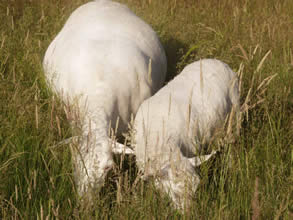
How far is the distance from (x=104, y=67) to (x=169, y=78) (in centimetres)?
128

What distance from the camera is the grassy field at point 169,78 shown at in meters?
2.29

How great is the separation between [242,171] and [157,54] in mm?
1970

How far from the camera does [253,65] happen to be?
420 cm

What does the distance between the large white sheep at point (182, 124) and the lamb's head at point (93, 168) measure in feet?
0.67

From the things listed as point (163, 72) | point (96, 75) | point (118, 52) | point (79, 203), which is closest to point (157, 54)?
point (163, 72)

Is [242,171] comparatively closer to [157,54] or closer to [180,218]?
[180,218]

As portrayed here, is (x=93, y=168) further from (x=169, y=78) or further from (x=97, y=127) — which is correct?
(x=169, y=78)

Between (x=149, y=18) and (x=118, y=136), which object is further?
(x=149, y=18)

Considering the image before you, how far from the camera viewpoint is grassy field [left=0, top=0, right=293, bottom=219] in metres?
2.29

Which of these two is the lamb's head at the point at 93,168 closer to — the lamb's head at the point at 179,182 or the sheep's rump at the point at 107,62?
the lamb's head at the point at 179,182

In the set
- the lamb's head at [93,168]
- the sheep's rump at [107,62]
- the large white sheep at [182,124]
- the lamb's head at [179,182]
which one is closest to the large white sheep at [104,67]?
the sheep's rump at [107,62]

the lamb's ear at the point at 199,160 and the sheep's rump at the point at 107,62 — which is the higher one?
the sheep's rump at the point at 107,62

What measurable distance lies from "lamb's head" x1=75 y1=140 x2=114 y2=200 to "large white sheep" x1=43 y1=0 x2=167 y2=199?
0.39 feet

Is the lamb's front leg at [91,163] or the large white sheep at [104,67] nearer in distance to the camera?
the lamb's front leg at [91,163]
